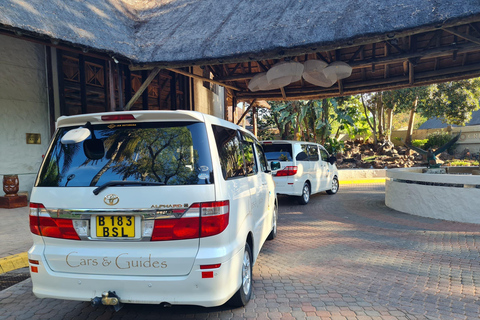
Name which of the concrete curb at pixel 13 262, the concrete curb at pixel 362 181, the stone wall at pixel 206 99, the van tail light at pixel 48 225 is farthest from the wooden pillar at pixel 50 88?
the concrete curb at pixel 362 181

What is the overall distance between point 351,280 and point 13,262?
457cm

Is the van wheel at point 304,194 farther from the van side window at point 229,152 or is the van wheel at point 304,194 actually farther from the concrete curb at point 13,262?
the concrete curb at point 13,262

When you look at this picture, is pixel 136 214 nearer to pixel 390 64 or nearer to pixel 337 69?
pixel 337 69

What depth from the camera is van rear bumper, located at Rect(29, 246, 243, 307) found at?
8.33 ft

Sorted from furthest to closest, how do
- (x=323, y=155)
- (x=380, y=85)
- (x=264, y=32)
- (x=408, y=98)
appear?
(x=408, y=98)
(x=380, y=85)
(x=323, y=155)
(x=264, y=32)

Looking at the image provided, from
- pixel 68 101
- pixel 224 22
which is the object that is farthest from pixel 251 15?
pixel 68 101

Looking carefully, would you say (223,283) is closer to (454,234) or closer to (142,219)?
(142,219)

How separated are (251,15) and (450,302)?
8.14 m

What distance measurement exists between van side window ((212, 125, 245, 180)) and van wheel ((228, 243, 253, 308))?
0.79 m

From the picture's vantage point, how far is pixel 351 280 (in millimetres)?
4016

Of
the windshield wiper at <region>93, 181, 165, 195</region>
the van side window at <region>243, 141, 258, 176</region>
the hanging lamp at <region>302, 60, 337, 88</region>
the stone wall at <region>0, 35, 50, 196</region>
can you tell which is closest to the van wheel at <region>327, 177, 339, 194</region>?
the hanging lamp at <region>302, 60, 337, 88</region>

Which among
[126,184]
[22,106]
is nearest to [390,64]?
[126,184]

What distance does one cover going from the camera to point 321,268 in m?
4.46

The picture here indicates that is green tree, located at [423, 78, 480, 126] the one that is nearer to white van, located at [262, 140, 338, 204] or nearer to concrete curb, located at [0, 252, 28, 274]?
white van, located at [262, 140, 338, 204]
